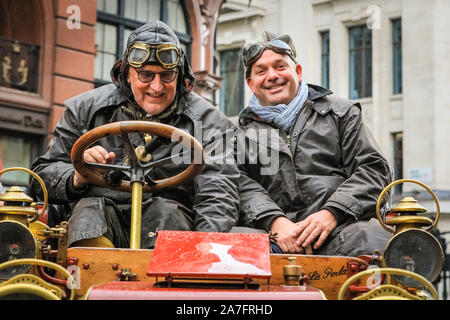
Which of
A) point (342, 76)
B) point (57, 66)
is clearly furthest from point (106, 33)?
point (342, 76)

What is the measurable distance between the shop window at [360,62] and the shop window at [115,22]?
Result: 9.49 metres

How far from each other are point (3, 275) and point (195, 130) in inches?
58.6

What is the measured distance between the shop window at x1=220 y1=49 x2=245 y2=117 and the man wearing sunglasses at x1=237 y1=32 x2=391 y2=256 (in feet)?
49.4

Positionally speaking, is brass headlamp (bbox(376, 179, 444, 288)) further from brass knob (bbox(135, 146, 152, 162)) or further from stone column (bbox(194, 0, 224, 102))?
stone column (bbox(194, 0, 224, 102))

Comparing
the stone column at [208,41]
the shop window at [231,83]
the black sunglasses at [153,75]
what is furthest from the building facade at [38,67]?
the black sunglasses at [153,75]

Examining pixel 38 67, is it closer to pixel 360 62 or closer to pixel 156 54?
pixel 156 54

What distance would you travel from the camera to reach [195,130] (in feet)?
12.8

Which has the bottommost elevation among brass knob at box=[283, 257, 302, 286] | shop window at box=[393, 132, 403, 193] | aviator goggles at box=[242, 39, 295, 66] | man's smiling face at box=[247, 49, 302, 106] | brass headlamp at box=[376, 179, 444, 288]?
brass knob at box=[283, 257, 302, 286]

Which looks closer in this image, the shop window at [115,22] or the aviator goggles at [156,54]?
the aviator goggles at [156,54]

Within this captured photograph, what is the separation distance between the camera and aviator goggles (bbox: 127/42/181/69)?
11.9ft

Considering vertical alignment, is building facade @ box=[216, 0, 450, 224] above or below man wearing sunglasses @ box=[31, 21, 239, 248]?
above

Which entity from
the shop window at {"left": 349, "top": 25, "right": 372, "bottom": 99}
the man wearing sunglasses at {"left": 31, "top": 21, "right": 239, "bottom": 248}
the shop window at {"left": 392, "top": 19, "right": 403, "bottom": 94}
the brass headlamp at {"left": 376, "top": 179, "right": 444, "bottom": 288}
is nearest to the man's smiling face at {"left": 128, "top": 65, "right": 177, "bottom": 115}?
the man wearing sunglasses at {"left": 31, "top": 21, "right": 239, "bottom": 248}

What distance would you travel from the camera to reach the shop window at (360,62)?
23141 millimetres

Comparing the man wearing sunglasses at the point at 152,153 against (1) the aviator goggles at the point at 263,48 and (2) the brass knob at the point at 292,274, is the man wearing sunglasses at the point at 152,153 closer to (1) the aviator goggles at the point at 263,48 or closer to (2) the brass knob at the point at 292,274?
(1) the aviator goggles at the point at 263,48
